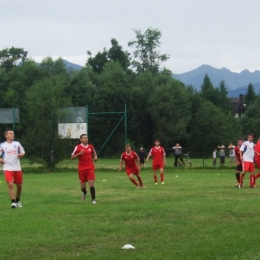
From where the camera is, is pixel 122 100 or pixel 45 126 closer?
pixel 45 126

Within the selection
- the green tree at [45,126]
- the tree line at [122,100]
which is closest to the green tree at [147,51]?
the tree line at [122,100]

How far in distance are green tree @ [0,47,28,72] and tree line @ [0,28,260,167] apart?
17.3 m

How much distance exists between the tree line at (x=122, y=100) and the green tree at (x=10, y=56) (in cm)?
1729

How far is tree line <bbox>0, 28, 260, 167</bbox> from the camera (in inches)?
1655

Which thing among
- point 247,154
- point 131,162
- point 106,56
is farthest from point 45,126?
point 106,56

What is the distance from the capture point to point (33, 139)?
1591 inches

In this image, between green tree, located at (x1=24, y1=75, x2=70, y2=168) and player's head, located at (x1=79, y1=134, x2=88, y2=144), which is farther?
green tree, located at (x1=24, y1=75, x2=70, y2=168)

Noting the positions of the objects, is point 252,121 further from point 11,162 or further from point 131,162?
point 11,162

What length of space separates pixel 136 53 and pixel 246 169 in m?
69.0

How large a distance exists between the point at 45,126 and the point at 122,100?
28933 mm

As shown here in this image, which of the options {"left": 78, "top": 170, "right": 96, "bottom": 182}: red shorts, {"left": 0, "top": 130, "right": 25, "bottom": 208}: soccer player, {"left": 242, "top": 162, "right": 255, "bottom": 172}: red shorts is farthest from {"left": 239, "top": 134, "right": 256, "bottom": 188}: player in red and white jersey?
{"left": 0, "top": 130, "right": 25, "bottom": 208}: soccer player

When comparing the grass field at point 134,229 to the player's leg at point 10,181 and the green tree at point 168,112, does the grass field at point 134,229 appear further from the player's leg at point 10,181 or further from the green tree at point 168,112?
the green tree at point 168,112

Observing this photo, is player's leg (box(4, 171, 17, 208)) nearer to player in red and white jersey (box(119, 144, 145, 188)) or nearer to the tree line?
player in red and white jersey (box(119, 144, 145, 188))

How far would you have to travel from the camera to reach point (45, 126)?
40.5 metres
